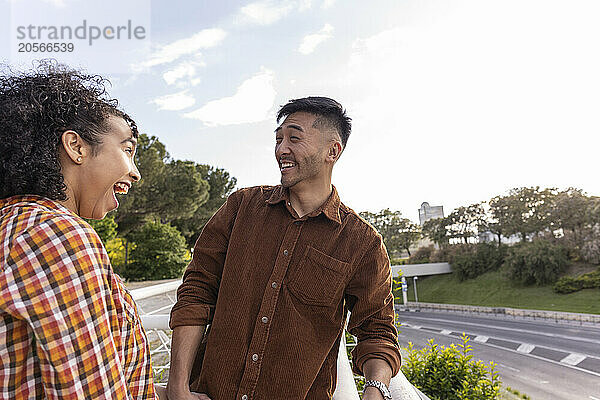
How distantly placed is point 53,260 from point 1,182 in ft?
0.74

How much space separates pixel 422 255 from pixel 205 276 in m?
33.9

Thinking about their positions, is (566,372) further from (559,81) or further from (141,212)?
(559,81)

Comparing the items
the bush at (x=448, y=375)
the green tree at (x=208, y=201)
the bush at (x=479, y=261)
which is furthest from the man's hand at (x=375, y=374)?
the bush at (x=479, y=261)

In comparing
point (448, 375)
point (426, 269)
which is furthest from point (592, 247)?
point (448, 375)

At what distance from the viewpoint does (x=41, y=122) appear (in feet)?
2.57

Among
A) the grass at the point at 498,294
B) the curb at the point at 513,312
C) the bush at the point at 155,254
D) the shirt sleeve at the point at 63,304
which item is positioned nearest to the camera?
the shirt sleeve at the point at 63,304

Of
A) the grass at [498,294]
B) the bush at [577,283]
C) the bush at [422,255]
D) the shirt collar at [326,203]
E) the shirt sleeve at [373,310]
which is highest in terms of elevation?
the shirt collar at [326,203]

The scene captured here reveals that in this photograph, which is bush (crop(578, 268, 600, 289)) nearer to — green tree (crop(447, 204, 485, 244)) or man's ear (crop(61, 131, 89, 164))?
green tree (crop(447, 204, 485, 244))

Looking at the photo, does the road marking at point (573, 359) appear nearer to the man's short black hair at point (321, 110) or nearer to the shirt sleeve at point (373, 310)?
A: the shirt sleeve at point (373, 310)

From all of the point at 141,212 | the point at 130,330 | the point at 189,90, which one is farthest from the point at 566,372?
the point at 130,330

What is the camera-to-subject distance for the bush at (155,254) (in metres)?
15.8

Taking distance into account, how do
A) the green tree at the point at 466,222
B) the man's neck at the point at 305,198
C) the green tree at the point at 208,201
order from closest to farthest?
the man's neck at the point at 305,198 → the green tree at the point at 208,201 → the green tree at the point at 466,222

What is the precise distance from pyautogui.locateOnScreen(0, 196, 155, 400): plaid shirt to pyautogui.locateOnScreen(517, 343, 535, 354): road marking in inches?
768

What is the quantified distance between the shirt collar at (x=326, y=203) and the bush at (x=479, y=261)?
2938cm
